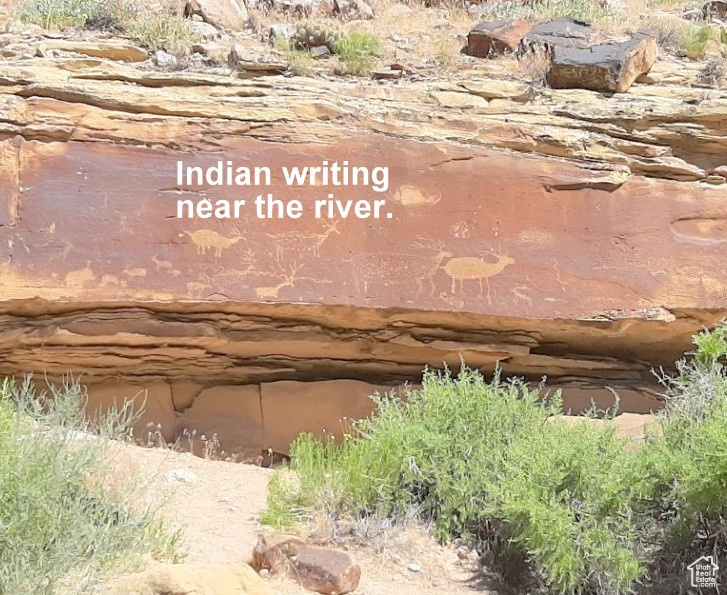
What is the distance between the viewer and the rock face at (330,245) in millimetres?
5988

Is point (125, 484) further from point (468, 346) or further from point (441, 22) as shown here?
point (441, 22)

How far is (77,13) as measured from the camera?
8211mm

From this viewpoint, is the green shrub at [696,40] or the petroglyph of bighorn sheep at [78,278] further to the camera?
the green shrub at [696,40]

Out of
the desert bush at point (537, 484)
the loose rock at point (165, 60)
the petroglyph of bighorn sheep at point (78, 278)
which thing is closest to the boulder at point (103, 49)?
the loose rock at point (165, 60)

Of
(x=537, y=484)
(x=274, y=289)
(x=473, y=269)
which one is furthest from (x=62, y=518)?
(x=473, y=269)

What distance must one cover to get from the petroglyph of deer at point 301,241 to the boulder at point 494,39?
9.57 ft

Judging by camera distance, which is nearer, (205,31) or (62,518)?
(62,518)

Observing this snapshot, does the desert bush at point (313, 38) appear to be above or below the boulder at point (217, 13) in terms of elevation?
below

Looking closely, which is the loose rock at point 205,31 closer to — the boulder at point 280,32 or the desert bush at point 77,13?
the boulder at point 280,32

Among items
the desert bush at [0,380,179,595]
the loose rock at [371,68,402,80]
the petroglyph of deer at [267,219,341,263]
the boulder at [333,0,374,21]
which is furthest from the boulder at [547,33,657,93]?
the desert bush at [0,380,179,595]

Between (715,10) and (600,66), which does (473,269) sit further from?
(715,10)

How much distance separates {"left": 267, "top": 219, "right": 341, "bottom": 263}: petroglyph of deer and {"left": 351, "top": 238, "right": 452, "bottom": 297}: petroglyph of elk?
0.25 metres

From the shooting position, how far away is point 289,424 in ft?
21.5

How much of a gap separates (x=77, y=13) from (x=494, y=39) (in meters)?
3.89
